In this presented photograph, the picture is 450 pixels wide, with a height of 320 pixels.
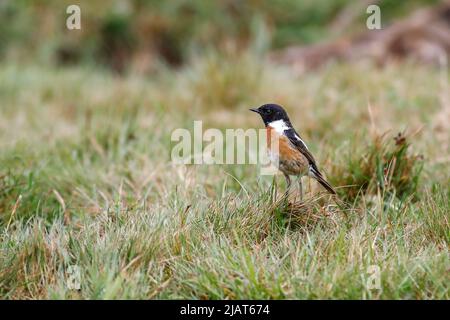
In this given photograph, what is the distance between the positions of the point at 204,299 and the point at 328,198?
1453mm

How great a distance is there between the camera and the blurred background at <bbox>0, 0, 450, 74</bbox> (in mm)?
10633

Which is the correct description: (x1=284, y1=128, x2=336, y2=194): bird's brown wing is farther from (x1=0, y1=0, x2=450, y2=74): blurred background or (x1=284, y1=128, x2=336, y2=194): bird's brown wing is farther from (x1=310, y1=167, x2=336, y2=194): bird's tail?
(x1=0, y1=0, x2=450, y2=74): blurred background

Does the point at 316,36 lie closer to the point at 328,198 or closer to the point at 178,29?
the point at 178,29

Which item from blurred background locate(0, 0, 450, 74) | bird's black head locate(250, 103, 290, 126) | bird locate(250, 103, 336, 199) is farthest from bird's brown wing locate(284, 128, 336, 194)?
blurred background locate(0, 0, 450, 74)

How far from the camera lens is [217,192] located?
212 inches

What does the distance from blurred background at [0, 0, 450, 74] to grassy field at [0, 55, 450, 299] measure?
1.30m

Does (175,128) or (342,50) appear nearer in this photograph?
(175,128)

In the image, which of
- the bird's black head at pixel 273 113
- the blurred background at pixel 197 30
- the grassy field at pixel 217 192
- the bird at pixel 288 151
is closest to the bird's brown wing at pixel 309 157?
the bird at pixel 288 151

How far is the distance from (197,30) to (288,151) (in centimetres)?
742

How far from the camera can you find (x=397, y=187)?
5324 mm

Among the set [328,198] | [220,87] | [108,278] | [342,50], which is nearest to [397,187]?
[328,198]

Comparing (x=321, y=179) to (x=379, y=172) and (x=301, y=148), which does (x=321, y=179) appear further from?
(x=379, y=172)

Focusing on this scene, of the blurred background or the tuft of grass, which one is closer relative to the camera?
the tuft of grass

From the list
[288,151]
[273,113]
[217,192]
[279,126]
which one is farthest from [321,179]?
[217,192]
